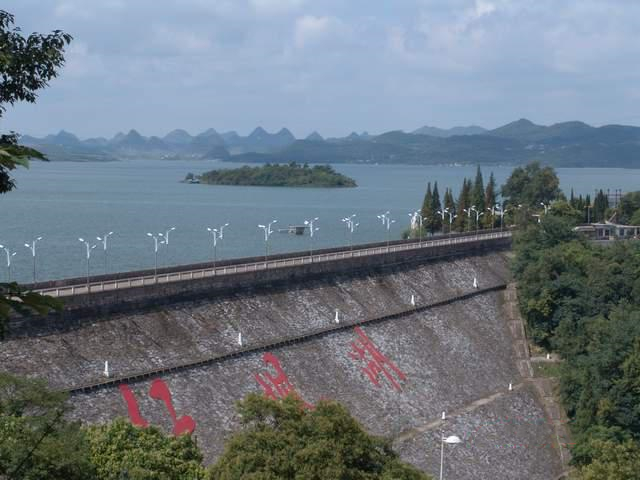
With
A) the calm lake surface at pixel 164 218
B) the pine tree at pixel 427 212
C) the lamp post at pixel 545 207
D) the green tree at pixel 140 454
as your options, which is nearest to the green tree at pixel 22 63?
the green tree at pixel 140 454

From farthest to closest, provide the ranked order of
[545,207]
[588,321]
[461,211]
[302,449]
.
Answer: [545,207] → [461,211] → [588,321] → [302,449]

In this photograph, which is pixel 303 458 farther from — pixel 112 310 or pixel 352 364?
pixel 352 364

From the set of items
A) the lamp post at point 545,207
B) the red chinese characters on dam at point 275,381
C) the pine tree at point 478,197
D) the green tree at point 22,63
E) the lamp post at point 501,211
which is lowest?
the red chinese characters on dam at point 275,381

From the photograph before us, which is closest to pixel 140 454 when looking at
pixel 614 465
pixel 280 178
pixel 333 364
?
pixel 614 465

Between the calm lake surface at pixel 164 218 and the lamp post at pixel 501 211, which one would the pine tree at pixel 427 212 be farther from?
the calm lake surface at pixel 164 218

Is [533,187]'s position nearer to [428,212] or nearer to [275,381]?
[428,212]

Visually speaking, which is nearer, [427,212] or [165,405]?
[165,405]
